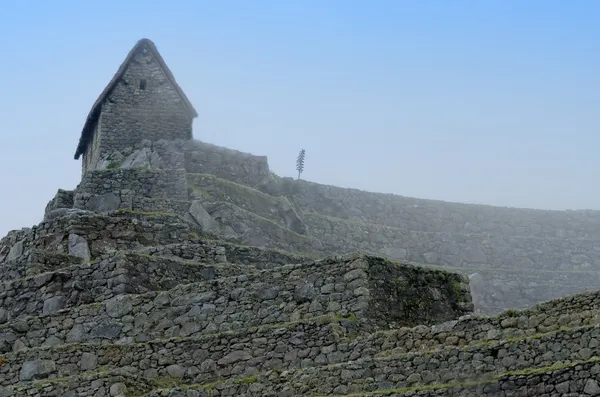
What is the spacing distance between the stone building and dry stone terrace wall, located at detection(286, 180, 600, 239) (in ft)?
28.2

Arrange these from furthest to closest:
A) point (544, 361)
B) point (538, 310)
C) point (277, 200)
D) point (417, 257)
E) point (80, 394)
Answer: point (417, 257)
point (277, 200)
point (80, 394)
point (538, 310)
point (544, 361)

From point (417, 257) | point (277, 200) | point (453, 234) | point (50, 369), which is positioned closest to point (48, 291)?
point (50, 369)

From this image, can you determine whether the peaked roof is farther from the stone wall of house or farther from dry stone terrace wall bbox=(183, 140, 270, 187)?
dry stone terrace wall bbox=(183, 140, 270, 187)

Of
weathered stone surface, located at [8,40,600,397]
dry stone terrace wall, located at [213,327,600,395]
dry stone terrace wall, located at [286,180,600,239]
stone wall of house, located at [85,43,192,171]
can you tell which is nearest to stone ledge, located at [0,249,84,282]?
weathered stone surface, located at [8,40,600,397]

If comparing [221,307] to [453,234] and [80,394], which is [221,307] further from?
[453,234]

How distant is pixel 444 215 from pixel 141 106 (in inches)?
648

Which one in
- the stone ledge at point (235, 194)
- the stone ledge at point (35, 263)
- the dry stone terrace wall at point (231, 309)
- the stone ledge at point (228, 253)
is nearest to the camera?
the dry stone terrace wall at point (231, 309)

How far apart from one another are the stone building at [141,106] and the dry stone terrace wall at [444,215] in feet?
28.2

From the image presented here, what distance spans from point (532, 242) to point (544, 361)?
31818mm

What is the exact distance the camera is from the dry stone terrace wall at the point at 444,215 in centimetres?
4972

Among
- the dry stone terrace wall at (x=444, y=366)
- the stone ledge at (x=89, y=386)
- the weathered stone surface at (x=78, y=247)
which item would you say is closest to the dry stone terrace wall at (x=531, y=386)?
the dry stone terrace wall at (x=444, y=366)

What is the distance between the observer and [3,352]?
2722cm

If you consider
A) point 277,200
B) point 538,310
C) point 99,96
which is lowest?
point 538,310

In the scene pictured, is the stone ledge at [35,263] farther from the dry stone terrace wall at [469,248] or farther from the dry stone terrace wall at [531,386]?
the dry stone terrace wall at [469,248]
